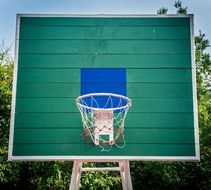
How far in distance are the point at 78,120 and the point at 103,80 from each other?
63 cm

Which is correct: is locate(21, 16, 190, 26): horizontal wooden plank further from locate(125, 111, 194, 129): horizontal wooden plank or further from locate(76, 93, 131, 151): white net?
locate(125, 111, 194, 129): horizontal wooden plank

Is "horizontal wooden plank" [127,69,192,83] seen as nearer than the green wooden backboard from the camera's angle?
No

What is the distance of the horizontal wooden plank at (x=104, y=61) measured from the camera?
15.4 feet

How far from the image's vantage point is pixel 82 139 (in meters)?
4.37

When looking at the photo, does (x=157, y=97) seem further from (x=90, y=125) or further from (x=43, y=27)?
(x=43, y=27)

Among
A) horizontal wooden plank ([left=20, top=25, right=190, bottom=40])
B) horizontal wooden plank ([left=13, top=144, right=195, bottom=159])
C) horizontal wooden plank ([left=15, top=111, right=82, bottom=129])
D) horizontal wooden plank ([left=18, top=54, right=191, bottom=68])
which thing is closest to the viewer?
horizontal wooden plank ([left=13, top=144, right=195, bottom=159])

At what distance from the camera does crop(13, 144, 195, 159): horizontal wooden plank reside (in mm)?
4332

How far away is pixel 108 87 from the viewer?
181 inches

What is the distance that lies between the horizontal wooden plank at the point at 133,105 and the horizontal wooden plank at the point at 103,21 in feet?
3.59

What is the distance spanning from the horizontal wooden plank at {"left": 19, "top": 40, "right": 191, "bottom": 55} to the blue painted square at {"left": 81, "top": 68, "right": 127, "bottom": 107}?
0.28 meters

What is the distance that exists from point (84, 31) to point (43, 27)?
1.88 ft

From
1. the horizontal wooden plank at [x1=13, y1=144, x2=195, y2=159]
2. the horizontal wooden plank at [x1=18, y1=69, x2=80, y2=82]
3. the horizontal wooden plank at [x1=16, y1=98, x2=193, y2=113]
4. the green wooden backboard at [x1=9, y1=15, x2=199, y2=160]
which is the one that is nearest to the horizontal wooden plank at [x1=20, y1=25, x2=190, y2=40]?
the green wooden backboard at [x1=9, y1=15, x2=199, y2=160]

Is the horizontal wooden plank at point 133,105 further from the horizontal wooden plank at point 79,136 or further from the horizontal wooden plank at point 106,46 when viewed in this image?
the horizontal wooden plank at point 106,46

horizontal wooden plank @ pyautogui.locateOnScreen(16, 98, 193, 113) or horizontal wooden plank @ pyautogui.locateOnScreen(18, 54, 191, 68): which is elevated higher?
horizontal wooden plank @ pyautogui.locateOnScreen(18, 54, 191, 68)
